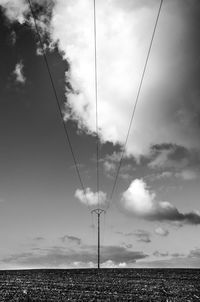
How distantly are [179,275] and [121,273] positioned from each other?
17.9ft

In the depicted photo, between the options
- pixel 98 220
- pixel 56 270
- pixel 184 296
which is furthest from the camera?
pixel 98 220

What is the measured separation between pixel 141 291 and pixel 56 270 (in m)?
13.9

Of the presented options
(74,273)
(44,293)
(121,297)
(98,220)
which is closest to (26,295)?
(44,293)

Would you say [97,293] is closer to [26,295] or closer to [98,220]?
[26,295]

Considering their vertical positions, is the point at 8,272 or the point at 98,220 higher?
the point at 98,220

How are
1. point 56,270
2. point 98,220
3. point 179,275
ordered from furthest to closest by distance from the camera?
point 98,220
point 56,270
point 179,275

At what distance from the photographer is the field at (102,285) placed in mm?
28406

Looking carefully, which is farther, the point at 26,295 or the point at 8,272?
the point at 8,272

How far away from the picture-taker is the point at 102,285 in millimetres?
31844

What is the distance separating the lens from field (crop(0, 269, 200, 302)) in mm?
28406

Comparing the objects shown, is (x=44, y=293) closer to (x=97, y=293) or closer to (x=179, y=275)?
(x=97, y=293)

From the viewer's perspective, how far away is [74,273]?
3831 cm

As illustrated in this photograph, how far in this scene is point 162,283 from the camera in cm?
3262

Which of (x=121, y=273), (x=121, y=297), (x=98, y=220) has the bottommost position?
(x=121, y=297)
